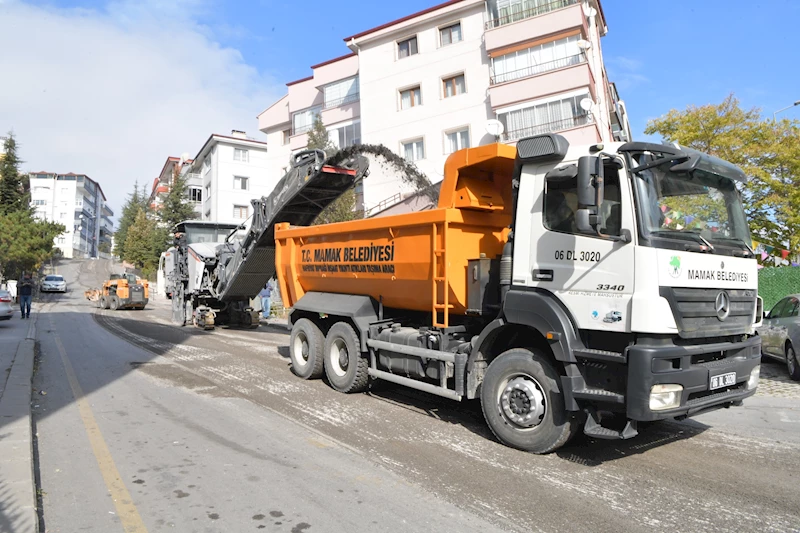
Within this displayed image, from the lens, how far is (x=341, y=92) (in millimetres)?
31547

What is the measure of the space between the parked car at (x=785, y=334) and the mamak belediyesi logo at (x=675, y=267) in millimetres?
5633

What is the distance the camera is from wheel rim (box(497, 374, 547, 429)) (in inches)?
198

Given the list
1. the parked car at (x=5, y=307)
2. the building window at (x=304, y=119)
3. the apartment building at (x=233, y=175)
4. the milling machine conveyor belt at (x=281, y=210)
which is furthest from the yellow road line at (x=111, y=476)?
the apartment building at (x=233, y=175)

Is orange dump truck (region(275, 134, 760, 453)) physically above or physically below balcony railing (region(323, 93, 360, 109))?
below

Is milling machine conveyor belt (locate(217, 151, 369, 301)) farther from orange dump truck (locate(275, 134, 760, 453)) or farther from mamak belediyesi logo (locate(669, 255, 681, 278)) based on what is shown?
mamak belediyesi logo (locate(669, 255, 681, 278))

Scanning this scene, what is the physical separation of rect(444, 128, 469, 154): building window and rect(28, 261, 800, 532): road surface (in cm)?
1896

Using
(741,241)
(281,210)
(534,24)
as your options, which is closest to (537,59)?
(534,24)

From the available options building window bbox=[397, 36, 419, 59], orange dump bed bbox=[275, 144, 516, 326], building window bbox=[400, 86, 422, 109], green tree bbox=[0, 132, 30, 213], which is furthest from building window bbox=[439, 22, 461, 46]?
green tree bbox=[0, 132, 30, 213]

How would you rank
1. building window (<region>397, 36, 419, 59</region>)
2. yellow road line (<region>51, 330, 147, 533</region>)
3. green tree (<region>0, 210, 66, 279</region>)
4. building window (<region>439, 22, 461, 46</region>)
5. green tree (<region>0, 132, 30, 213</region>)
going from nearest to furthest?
yellow road line (<region>51, 330, 147, 533</region>), building window (<region>439, 22, 461, 46</region>), building window (<region>397, 36, 419, 59</region>), green tree (<region>0, 210, 66, 279</region>), green tree (<region>0, 132, 30, 213</region>)

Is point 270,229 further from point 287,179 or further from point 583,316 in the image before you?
point 583,316

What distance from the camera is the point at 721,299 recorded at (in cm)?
483

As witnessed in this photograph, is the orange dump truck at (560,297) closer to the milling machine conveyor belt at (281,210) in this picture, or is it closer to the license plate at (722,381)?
the license plate at (722,381)

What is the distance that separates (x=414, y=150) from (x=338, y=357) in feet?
66.9

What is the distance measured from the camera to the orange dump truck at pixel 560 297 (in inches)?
176
